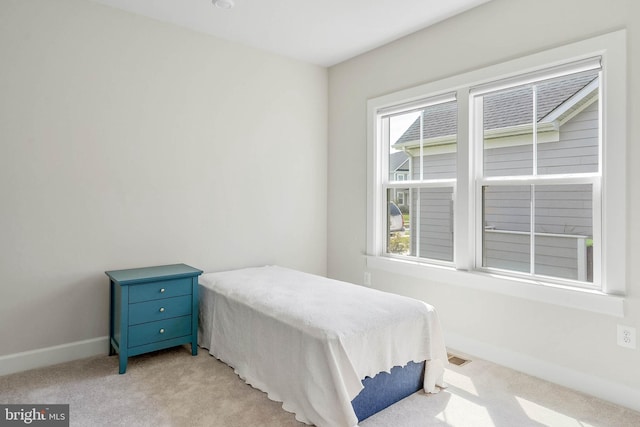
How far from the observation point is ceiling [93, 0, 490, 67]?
2.80 metres

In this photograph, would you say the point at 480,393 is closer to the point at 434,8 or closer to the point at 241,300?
the point at 241,300

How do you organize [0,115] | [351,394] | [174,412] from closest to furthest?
[351,394] < [174,412] < [0,115]

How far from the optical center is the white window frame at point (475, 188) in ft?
7.20

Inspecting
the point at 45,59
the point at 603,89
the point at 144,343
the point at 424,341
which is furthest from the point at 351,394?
the point at 45,59

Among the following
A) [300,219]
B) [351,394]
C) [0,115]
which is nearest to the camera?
[351,394]

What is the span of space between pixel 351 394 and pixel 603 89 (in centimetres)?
223

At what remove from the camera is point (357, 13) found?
2932mm

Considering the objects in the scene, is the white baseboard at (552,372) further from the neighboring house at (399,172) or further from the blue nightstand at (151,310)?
the blue nightstand at (151,310)

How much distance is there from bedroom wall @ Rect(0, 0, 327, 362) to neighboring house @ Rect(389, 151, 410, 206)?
102 centimetres

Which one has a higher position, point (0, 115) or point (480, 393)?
point (0, 115)

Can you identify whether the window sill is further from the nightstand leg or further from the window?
the nightstand leg

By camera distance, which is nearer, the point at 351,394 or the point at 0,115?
the point at 351,394

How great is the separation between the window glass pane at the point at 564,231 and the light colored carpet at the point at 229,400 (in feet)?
2.42

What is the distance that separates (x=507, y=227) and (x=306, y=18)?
2.18 m
